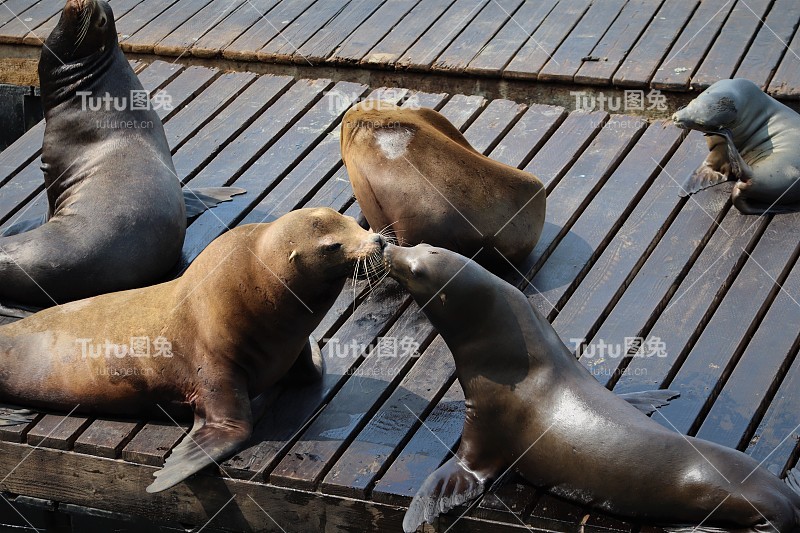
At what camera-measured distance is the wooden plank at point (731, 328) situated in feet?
16.5

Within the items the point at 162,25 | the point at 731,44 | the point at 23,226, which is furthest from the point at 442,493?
the point at 162,25

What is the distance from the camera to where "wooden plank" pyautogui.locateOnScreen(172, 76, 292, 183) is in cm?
723

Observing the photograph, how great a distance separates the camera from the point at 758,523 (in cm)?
426

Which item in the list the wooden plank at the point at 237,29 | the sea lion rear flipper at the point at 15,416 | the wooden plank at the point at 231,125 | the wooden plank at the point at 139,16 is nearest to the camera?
the sea lion rear flipper at the point at 15,416

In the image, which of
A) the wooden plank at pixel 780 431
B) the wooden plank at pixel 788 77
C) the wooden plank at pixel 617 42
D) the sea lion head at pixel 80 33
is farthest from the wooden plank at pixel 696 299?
the sea lion head at pixel 80 33

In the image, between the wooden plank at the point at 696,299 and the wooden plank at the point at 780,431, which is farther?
the wooden plank at the point at 696,299

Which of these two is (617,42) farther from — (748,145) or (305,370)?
(305,370)

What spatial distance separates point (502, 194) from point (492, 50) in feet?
8.13

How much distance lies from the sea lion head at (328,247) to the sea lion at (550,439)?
0.14 m

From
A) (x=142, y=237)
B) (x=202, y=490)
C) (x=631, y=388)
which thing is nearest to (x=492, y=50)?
(x=142, y=237)

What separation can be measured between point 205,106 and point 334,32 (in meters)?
1.23

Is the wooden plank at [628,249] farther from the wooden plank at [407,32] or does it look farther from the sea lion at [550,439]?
the wooden plank at [407,32]

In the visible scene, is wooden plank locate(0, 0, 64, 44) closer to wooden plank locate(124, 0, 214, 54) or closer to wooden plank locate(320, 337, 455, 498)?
wooden plank locate(124, 0, 214, 54)
